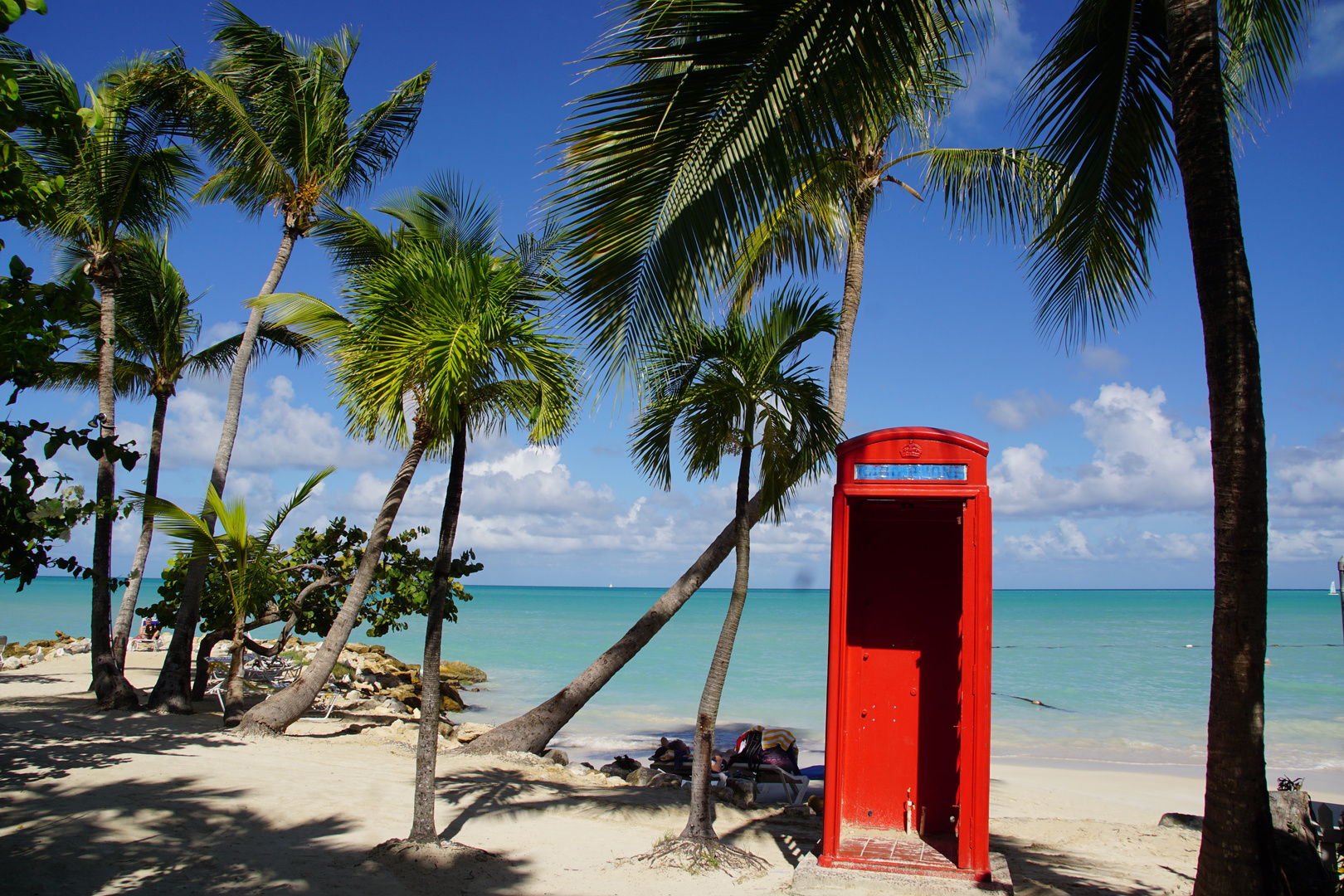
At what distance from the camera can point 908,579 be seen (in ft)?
21.0

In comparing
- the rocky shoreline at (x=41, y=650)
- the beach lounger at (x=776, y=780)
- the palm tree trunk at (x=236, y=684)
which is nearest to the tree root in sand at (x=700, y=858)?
the beach lounger at (x=776, y=780)

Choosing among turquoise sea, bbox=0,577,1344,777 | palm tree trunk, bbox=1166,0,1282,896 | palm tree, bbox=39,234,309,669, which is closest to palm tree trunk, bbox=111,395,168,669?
palm tree, bbox=39,234,309,669

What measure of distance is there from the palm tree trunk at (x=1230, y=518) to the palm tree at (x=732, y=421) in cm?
286

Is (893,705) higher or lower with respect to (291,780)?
higher

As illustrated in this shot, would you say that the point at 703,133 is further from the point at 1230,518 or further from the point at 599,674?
the point at 599,674

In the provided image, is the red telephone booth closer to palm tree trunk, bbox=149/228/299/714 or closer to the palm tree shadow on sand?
the palm tree shadow on sand

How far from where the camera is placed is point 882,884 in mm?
5305

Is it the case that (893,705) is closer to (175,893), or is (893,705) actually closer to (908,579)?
(908,579)

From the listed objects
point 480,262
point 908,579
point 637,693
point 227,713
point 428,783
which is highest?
point 480,262

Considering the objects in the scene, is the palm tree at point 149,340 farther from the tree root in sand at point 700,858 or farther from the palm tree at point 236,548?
the tree root in sand at point 700,858

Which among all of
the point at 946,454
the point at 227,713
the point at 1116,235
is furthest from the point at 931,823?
the point at 227,713

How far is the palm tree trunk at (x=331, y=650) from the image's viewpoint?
9906 mm

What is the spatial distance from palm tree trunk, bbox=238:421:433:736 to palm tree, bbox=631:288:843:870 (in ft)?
15.1

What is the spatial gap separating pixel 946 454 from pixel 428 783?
4172 mm
